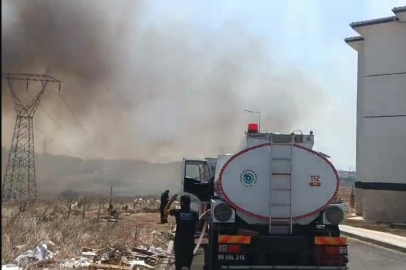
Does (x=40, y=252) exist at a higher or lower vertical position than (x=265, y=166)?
lower

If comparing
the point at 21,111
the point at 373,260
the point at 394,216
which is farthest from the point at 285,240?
the point at 394,216

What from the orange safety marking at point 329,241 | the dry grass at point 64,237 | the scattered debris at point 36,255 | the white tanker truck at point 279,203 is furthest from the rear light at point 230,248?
the dry grass at point 64,237

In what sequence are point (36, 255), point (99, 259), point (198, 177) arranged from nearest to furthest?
point (36, 255) < point (99, 259) < point (198, 177)

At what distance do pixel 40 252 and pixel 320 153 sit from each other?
16.5 feet

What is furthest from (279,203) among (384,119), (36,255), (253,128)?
(384,119)

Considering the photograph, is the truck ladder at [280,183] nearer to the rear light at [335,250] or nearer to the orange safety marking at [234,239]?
the orange safety marking at [234,239]

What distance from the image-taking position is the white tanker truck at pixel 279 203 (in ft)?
26.6

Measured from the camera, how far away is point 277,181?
321 inches

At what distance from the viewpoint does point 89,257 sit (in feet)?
33.2

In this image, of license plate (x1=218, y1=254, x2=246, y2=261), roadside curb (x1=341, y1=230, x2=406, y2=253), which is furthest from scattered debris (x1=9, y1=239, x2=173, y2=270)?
roadside curb (x1=341, y1=230, x2=406, y2=253)

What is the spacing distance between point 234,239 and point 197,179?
4.38 m

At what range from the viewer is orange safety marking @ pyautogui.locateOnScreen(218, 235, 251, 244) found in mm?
7938

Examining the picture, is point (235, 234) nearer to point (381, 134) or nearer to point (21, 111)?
point (21, 111)

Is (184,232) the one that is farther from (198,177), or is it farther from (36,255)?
(198,177)
